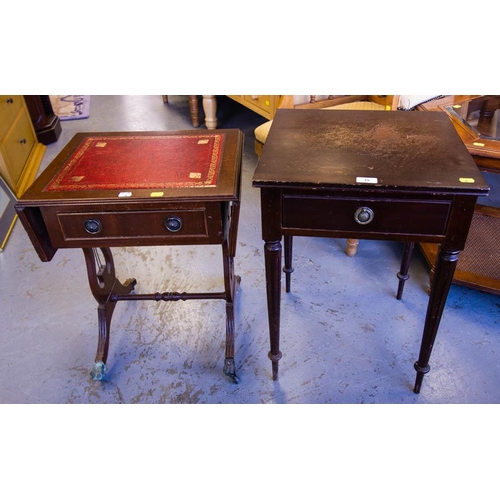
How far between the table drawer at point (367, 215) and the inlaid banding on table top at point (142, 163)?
0.31 m

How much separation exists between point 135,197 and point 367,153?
2.36 ft

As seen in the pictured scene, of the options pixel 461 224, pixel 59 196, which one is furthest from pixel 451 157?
pixel 59 196

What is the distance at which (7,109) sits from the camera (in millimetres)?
3209

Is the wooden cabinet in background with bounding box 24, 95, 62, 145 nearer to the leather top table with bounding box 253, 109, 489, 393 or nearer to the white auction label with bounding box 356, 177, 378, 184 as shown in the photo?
the leather top table with bounding box 253, 109, 489, 393

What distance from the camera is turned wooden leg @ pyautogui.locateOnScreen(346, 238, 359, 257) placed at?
8.14ft

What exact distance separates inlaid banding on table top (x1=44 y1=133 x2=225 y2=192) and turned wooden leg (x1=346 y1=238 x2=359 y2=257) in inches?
40.2

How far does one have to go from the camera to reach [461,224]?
131 cm

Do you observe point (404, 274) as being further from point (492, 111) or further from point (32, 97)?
point (32, 97)

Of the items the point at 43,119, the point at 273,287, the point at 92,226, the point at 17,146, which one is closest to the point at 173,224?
the point at 92,226

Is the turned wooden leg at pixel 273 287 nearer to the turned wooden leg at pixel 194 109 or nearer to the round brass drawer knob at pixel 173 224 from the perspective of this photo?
the round brass drawer knob at pixel 173 224

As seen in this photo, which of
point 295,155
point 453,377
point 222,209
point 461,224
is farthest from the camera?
point 453,377

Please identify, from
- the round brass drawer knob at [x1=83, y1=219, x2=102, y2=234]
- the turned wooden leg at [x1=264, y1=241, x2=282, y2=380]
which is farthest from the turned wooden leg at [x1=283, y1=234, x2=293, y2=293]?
the round brass drawer knob at [x1=83, y1=219, x2=102, y2=234]

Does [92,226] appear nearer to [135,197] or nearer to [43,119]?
[135,197]

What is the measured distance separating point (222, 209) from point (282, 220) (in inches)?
10.4
